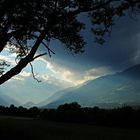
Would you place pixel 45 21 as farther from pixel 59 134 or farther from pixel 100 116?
pixel 100 116

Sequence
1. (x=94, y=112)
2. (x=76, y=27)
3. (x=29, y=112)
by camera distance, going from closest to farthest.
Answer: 1. (x=76, y=27)
2. (x=94, y=112)
3. (x=29, y=112)

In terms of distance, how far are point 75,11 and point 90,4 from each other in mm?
1048

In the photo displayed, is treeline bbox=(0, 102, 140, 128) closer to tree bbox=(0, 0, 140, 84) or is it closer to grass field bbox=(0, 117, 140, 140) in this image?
grass field bbox=(0, 117, 140, 140)

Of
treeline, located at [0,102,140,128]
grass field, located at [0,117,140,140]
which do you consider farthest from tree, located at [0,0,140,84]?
treeline, located at [0,102,140,128]

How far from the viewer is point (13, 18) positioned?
24938 millimetres

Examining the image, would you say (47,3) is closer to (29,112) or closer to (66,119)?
(66,119)

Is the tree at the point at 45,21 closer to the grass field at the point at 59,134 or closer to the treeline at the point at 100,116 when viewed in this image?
the grass field at the point at 59,134

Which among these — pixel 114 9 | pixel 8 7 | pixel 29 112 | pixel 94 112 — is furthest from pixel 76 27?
pixel 29 112

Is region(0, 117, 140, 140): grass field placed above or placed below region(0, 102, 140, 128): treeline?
below

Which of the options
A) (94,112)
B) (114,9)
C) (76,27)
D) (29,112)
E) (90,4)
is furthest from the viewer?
(29,112)

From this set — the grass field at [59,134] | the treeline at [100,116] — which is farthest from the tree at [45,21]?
the treeline at [100,116]

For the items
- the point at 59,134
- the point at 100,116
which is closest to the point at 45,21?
the point at 59,134

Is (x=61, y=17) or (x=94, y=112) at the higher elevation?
(x=94, y=112)

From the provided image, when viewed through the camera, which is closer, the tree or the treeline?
the tree
